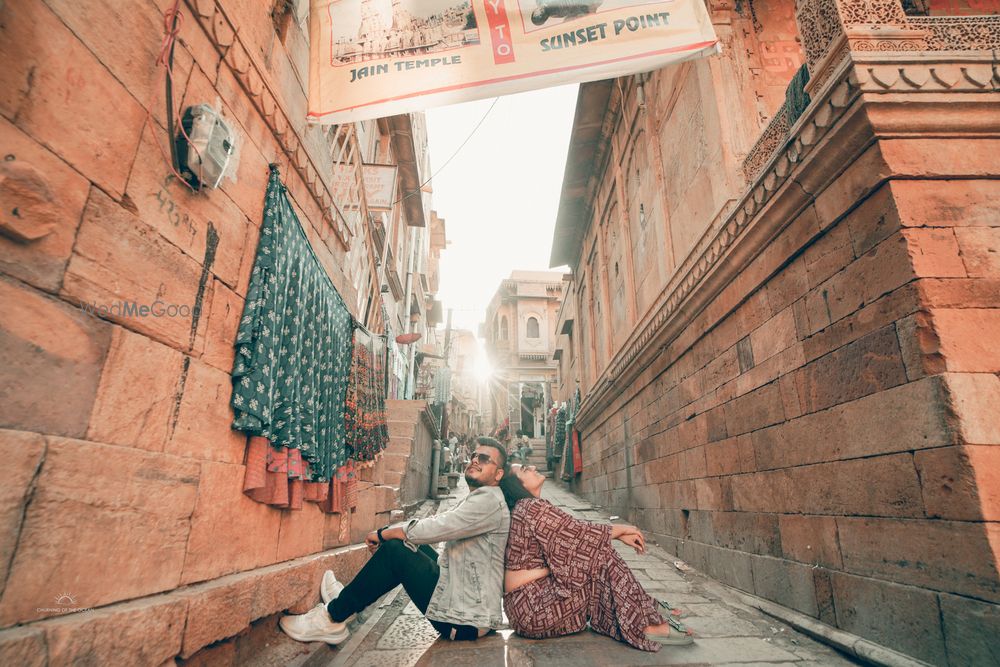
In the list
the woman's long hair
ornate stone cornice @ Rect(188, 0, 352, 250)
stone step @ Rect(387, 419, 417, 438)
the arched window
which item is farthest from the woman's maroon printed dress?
the arched window

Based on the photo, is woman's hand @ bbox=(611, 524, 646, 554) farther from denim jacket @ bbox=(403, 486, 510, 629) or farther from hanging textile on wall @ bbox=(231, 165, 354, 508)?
hanging textile on wall @ bbox=(231, 165, 354, 508)

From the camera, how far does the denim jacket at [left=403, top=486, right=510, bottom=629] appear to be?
3.12 m

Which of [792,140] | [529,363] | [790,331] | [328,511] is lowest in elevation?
[328,511]

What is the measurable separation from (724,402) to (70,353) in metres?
5.50

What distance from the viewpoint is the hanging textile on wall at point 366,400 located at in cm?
527

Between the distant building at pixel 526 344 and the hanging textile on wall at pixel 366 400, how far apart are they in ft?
80.7

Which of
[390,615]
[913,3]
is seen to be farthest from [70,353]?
[913,3]

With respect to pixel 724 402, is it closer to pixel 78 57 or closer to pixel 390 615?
pixel 390 615

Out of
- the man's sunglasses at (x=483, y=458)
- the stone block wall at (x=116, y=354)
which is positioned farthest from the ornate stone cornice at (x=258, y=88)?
the man's sunglasses at (x=483, y=458)

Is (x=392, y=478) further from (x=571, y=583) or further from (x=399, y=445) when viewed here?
(x=571, y=583)

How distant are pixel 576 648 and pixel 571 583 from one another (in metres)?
0.39

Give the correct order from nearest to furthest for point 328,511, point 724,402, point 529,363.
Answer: point 328,511 → point 724,402 → point 529,363

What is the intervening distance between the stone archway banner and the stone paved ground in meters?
3.75

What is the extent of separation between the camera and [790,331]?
160 inches
